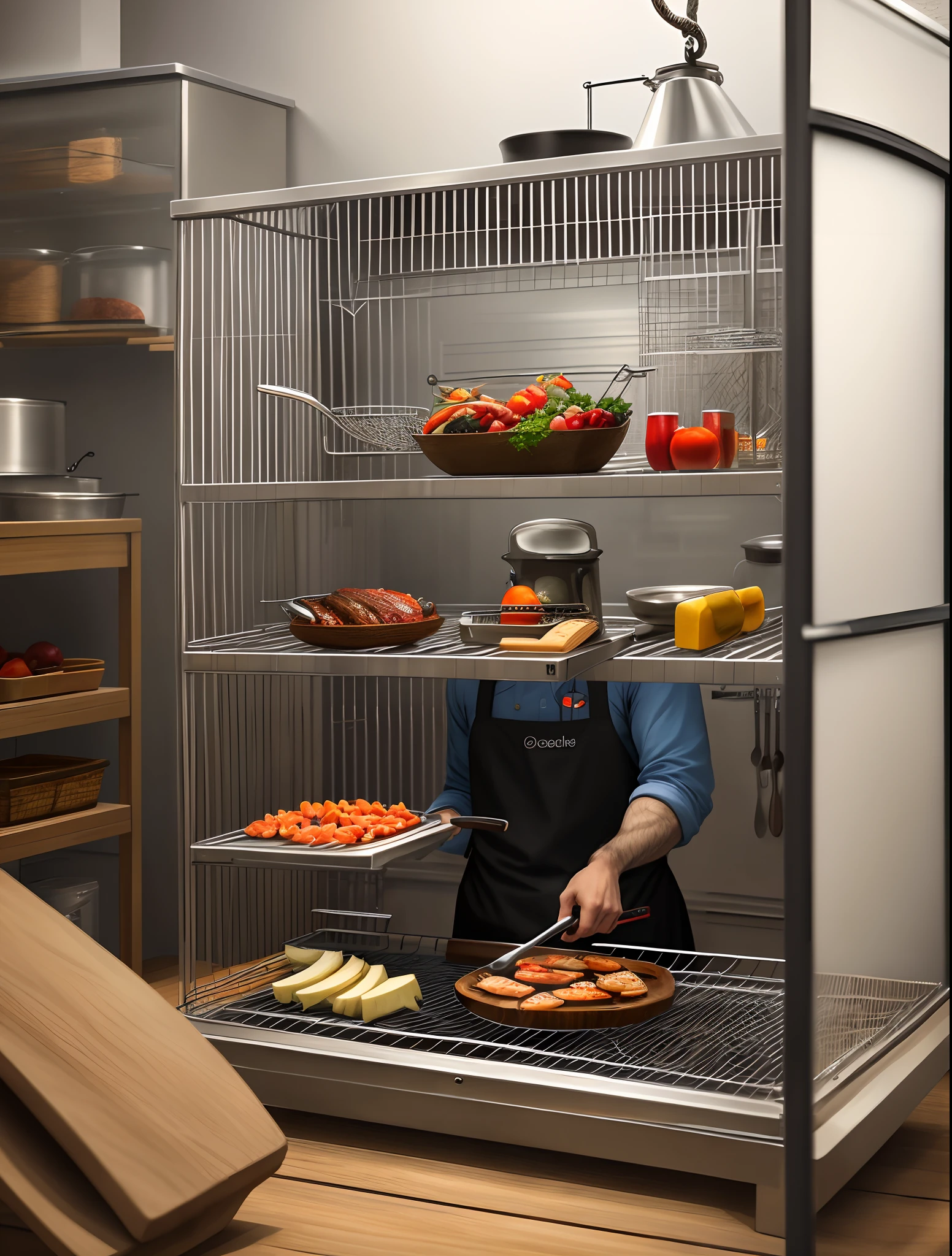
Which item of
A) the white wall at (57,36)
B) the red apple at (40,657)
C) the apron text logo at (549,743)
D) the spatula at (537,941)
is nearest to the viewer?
the spatula at (537,941)

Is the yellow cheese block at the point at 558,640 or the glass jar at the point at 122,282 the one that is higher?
the glass jar at the point at 122,282

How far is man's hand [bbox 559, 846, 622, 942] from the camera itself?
226cm

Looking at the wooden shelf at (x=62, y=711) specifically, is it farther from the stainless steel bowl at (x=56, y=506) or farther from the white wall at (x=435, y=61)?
the white wall at (x=435, y=61)

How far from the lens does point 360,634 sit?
226 cm

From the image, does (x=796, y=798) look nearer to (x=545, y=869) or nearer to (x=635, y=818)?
(x=635, y=818)

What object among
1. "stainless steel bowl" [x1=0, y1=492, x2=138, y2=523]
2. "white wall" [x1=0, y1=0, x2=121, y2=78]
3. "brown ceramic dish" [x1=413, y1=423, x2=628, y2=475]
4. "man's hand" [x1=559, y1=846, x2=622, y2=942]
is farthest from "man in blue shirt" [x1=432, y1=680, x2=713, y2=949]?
"white wall" [x1=0, y1=0, x2=121, y2=78]

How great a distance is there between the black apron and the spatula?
0.51 ft

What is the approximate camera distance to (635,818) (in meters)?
2.42

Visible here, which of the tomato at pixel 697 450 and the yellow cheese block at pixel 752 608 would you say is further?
the yellow cheese block at pixel 752 608

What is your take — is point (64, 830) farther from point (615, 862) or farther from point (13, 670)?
point (615, 862)

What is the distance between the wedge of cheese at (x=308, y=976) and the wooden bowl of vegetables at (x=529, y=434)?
0.92 meters

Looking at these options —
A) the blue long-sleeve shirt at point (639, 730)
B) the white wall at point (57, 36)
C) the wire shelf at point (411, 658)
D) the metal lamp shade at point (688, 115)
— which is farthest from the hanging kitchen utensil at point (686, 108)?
the white wall at point (57, 36)

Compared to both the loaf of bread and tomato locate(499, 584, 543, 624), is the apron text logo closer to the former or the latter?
tomato locate(499, 584, 543, 624)

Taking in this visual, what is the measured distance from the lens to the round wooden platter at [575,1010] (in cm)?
210
